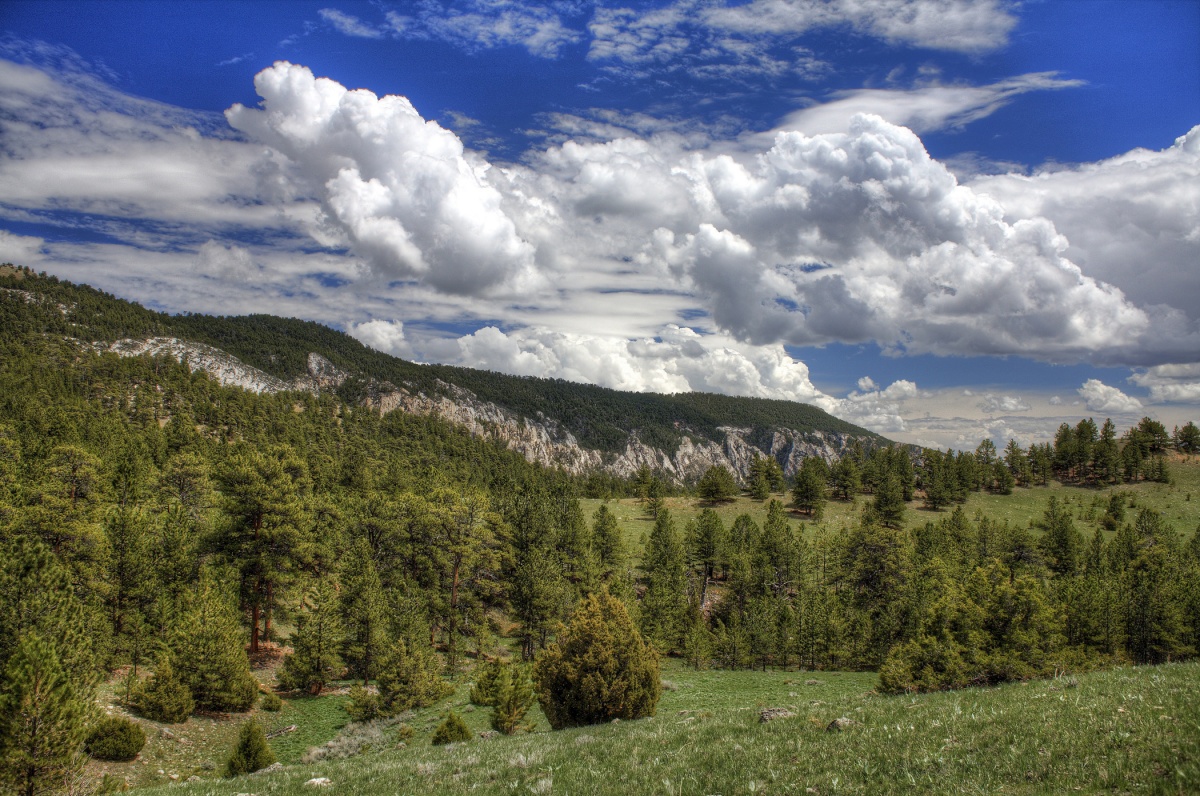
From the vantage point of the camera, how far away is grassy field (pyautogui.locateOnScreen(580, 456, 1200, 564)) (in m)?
96.1

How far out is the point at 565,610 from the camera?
171 feet

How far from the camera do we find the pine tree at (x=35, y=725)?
48.0 ft

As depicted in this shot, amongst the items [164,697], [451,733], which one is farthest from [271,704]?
[451,733]

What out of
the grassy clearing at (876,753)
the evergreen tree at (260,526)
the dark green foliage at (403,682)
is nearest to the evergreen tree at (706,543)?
the dark green foliage at (403,682)

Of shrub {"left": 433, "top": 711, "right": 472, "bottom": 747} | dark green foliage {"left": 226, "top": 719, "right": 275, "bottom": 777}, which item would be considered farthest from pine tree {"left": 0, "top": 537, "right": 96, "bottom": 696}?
shrub {"left": 433, "top": 711, "right": 472, "bottom": 747}

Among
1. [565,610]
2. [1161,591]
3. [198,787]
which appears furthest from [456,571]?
[1161,591]

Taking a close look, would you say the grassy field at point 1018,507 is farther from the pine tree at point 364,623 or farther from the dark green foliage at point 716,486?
the pine tree at point 364,623

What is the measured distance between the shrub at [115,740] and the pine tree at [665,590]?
38.3 metres

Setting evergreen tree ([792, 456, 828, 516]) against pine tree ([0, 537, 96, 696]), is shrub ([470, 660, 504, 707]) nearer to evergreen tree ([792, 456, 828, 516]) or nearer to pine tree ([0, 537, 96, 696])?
Result: pine tree ([0, 537, 96, 696])

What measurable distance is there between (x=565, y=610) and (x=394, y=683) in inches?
869

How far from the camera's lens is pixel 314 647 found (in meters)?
36.2

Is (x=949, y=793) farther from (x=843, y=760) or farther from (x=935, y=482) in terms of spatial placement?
(x=935, y=482)

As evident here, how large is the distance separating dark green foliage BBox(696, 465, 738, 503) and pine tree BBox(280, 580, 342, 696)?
289ft

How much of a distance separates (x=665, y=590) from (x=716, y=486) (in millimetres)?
58883
